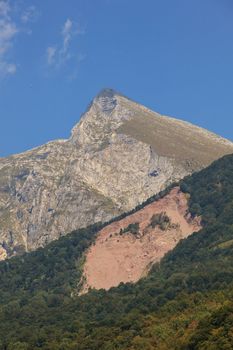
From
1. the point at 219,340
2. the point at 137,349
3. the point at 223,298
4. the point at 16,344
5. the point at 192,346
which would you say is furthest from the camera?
the point at 16,344

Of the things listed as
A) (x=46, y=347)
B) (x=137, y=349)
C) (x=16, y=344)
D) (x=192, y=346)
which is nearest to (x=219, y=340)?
(x=192, y=346)

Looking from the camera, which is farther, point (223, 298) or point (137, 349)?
point (223, 298)

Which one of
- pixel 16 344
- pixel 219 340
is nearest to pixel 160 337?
pixel 219 340

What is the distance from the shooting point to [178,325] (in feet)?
552

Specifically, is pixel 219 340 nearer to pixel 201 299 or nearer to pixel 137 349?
pixel 137 349

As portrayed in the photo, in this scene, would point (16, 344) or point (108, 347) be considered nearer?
point (108, 347)

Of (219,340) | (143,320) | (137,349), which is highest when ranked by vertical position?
(143,320)

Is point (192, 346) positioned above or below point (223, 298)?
below

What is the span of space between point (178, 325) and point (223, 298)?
Result: 56.6ft

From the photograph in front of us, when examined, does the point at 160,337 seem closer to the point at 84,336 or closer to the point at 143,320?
the point at 143,320

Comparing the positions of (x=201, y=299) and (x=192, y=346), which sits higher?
(x=201, y=299)

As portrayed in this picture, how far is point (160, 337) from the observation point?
164 meters

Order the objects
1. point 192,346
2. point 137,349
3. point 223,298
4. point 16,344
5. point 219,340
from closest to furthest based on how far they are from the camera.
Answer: point 219,340
point 192,346
point 137,349
point 223,298
point 16,344

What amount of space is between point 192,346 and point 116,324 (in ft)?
162
